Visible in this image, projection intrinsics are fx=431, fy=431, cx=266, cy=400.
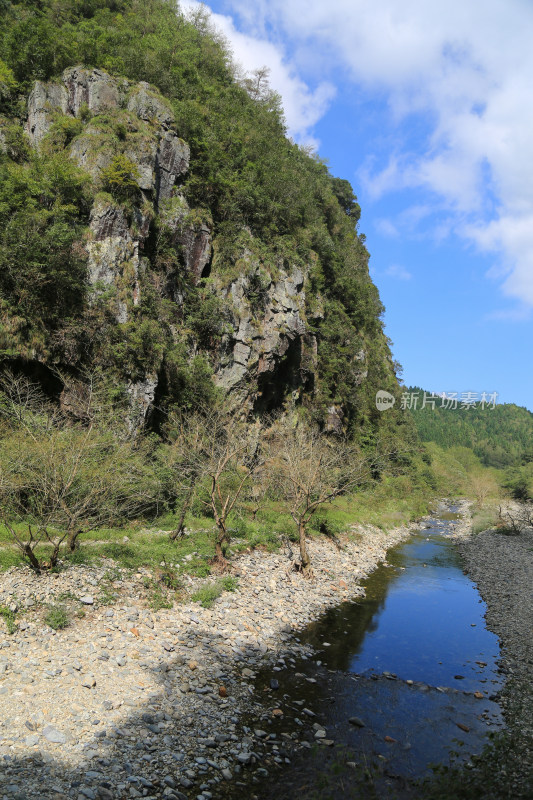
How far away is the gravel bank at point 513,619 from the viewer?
855 centimetres

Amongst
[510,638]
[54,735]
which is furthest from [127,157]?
[510,638]

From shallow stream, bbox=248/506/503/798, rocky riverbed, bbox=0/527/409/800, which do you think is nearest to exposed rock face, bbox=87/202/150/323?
rocky riverbed, bbox=0/527/409/800

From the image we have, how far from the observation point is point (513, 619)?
16797mm

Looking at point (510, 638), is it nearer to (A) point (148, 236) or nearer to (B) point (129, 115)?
(A) point (148, 236)

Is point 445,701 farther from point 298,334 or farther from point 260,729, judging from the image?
point 298,334

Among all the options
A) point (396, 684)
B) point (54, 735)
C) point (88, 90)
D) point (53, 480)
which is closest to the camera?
point (54, 735)

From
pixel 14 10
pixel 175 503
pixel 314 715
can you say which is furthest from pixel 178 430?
pixel 14 10

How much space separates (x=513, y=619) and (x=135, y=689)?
14564mm

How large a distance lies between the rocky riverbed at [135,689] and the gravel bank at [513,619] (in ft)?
14.3

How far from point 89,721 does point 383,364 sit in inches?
2255

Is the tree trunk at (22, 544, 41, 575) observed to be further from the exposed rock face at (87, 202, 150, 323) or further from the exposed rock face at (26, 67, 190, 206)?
the exposed rock face at (26, 67, 190, 206)

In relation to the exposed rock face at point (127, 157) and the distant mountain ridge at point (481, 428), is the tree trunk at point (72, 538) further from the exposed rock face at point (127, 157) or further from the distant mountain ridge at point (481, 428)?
the distant mountain ridge at point (481, 428)

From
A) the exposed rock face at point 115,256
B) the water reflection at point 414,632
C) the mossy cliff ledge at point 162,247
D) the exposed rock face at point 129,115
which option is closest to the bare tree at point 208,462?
the mossy cliff ledge at point 162,247

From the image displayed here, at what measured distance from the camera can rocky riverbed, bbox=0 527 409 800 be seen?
7.26 metres
